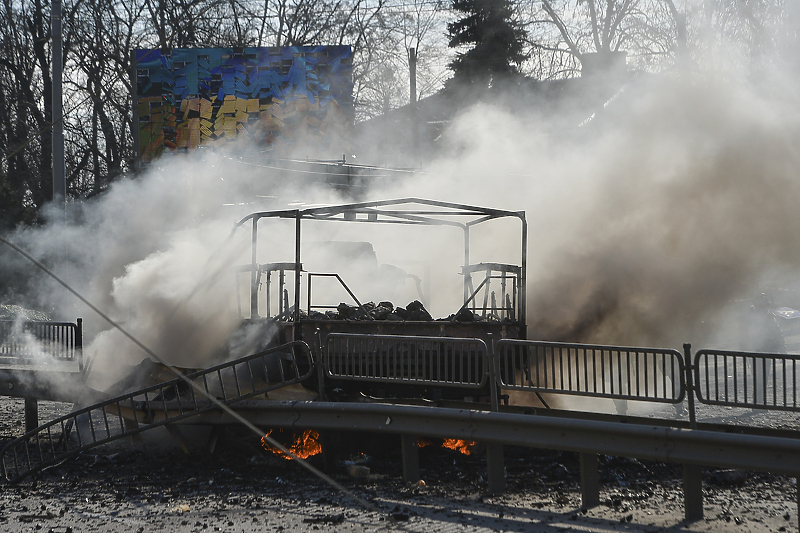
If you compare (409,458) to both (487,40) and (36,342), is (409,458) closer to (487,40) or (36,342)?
(36,342)

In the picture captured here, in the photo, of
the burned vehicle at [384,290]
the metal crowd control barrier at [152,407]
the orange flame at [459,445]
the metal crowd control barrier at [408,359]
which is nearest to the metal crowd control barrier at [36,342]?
the metal crowd control barrier at [152,407]

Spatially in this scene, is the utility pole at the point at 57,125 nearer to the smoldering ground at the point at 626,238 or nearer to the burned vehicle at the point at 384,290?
the smoldering ground at the point at 626,238

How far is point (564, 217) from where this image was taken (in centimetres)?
1463

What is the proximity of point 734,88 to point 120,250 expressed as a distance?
1318cm

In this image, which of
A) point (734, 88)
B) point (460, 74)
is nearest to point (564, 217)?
point (734, 88)

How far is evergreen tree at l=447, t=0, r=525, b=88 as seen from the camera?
108 feet

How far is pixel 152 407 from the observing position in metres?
7.73

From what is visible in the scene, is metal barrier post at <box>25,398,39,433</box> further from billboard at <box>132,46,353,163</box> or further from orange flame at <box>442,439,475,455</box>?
billboard at <box>132,46,353,163</box>

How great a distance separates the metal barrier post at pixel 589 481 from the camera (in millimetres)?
5957

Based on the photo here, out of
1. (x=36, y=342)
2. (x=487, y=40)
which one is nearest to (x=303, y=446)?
(x=36, y=342)

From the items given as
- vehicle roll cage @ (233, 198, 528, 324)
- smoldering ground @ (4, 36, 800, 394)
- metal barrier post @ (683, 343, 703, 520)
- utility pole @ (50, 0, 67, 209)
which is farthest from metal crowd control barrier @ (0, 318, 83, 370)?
metal barrier post @ (683, 343, 703, 520)

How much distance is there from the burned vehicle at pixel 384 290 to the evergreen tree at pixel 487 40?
16.5 metres

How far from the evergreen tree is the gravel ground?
90.8ft

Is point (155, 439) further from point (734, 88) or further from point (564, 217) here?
point (734, 88)
